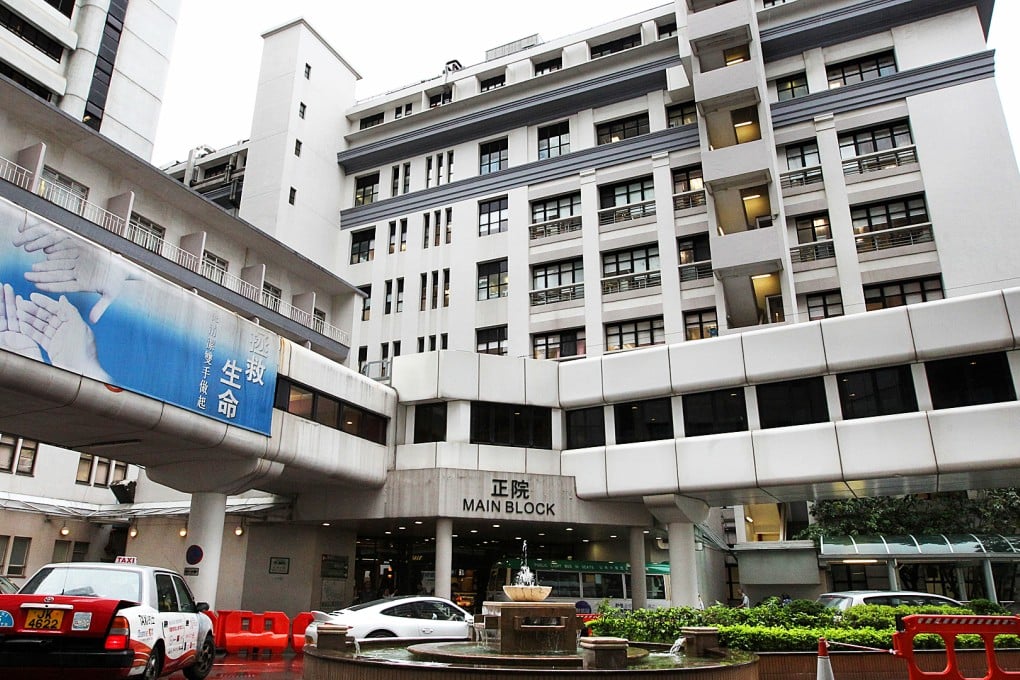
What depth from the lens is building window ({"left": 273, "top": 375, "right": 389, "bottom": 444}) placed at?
2117 cm

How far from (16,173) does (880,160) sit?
35.2 meters

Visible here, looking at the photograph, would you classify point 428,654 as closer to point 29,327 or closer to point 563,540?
point 29,327

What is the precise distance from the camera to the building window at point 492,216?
3941 cm

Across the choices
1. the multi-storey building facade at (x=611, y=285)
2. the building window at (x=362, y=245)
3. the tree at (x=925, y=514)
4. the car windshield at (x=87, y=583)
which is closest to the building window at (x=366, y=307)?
the multi-storey building facade at (x=611, y=285)

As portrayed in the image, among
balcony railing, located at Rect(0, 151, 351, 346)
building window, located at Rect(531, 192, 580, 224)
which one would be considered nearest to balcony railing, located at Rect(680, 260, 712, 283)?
building window, located at Rect(531, 192, 580, 224)

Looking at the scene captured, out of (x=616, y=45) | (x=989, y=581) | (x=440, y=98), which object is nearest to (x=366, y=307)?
(x=440, y=98)

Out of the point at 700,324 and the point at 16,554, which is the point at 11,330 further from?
the point at 700,324

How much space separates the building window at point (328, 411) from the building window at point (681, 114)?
73.4 feet

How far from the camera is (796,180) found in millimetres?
34156

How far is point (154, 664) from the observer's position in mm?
9922

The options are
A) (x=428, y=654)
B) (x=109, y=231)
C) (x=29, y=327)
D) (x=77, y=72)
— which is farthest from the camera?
(x=77, y=72)

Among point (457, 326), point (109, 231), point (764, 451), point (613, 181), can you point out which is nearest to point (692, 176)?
point (613, 181)

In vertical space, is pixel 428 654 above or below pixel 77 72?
below

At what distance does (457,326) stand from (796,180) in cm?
1829
